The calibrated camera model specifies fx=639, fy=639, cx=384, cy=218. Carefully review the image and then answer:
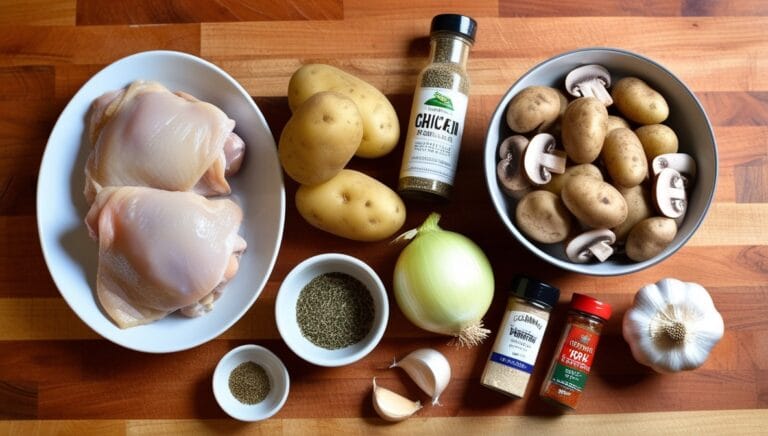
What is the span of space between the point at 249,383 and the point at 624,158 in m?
0.82

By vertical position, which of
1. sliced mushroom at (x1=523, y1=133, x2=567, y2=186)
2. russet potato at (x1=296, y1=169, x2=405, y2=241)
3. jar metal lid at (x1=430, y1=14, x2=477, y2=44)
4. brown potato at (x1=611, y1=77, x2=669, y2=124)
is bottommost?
russet potato at (x1=296, y1=169, x2=405, y2=241)

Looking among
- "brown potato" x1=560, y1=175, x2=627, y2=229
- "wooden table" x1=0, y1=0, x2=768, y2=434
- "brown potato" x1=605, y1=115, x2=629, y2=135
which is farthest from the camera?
"wooden table" x1=0, y1=0, x2=768, y2=434

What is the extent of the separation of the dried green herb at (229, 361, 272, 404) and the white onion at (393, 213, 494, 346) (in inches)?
12.3

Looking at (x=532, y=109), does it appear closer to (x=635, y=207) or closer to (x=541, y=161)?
(x=541, y=161)

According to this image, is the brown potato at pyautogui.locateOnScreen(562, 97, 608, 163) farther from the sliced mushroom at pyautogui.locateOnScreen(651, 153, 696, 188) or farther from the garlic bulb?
the garlic bulb

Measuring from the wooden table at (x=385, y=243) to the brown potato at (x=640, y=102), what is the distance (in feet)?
0.63

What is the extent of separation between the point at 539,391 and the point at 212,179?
767 millimetres

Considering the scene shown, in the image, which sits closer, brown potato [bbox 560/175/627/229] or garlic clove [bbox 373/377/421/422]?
brown potato [bbox 560/175/627/229]

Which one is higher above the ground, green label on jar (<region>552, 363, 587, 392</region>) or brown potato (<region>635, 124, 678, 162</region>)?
brown potato (<region>635, 124, 678, 162</region>)

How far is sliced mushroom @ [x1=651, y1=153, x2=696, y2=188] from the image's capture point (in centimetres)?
117

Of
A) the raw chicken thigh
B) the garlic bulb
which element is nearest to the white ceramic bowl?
the raw chicken thigh

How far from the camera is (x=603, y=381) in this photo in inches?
51.0

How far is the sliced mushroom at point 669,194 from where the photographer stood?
1.14 m

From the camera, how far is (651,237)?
1117mm
